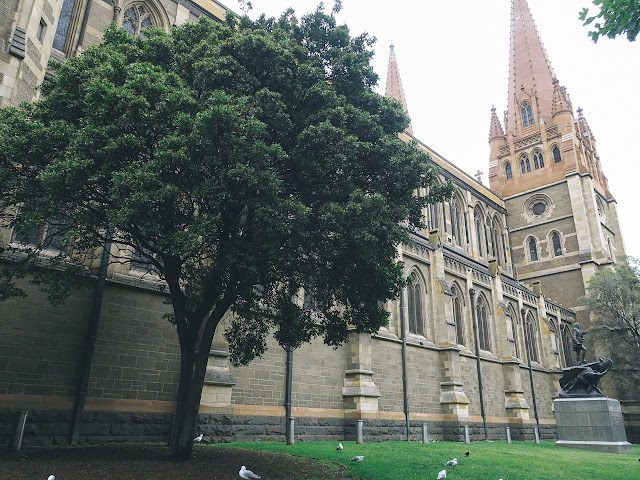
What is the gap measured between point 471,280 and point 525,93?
3060cm

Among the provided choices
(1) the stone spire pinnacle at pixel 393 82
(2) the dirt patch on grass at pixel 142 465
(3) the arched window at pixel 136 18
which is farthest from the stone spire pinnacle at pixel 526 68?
(2) the dirt patch on grass at pixel 142 465

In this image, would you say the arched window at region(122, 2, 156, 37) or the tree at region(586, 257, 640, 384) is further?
the tree at region(586, 257, 640, 384)

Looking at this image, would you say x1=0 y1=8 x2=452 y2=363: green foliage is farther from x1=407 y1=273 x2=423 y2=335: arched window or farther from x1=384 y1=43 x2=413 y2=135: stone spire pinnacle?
x1=384 y1=43 x2=413 y2=135: stone spire pinnacle

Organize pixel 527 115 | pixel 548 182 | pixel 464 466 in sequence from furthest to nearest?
pixel 527 115 → pixel 548 182 → pixel 464 466

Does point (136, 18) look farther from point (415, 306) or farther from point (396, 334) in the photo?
point (415, 306)

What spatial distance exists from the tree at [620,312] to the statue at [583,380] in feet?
47.7

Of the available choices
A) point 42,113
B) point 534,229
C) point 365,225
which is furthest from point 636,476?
point 534,229

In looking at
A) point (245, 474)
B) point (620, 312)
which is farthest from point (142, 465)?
point (620, 312)

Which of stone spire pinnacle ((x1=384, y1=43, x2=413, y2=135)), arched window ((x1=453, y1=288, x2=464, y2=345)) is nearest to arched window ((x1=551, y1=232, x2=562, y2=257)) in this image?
stone spire pinnacle ((x1=384, y1=43, x2=413, y2=135))

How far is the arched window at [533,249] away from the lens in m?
45.0

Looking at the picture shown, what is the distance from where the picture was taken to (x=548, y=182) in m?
46.4

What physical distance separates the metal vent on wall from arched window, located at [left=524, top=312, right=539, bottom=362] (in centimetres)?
3334

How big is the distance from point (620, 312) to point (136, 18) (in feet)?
115

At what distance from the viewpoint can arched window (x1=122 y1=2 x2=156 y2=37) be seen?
730 inches
